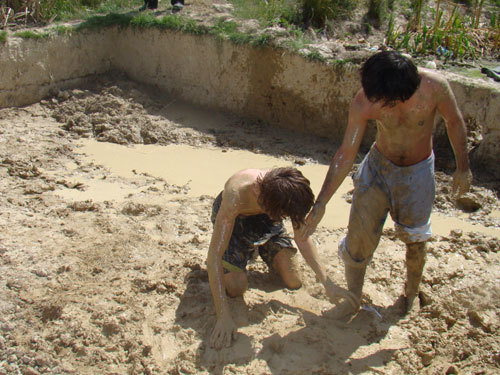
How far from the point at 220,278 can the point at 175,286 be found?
53 cm

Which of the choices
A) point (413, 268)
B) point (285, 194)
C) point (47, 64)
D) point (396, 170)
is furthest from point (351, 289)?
point (47, 64)

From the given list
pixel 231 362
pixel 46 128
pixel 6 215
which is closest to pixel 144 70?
pixel 46 128

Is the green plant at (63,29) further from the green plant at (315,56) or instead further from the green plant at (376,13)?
the green plant at (376,13)

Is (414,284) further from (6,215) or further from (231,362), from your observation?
(6,215)

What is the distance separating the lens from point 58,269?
3436mm

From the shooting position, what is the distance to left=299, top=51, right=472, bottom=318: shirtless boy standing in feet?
9.37

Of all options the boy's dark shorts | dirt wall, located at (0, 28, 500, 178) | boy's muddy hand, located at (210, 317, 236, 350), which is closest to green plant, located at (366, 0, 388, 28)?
dirt wall, located at (0, 28, 500, 178)

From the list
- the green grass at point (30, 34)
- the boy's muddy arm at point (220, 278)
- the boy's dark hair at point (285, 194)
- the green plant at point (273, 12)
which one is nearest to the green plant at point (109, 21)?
the green grass at point (30, 34)

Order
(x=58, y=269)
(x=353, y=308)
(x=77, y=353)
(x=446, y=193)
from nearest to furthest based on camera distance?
(x=77, y=353) < (x=353, y=308) < (x=58, y=269) < (x=446, y=193)

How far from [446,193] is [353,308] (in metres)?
1.99

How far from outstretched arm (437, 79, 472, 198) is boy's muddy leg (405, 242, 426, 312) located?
38 centimetres

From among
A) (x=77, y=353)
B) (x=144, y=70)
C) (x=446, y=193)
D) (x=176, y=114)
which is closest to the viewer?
(x=77, y=353)

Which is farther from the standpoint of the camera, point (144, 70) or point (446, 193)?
point (144, 70)

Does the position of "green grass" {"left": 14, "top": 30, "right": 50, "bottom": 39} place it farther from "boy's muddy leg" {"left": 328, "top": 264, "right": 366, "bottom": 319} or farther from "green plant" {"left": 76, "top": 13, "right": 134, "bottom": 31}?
"boy's muddy leg" {"left": 328, "top": 264, "right": 366, "bottom": 319}
